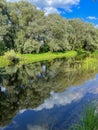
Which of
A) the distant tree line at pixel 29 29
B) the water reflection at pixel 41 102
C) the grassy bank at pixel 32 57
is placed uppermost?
the distant tree line at pixel 29 29

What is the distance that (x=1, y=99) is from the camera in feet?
79.5

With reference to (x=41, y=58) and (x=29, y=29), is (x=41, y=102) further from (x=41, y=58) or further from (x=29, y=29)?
(x=29, y=29)

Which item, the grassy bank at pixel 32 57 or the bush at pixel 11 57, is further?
the bush at pixel 11 57

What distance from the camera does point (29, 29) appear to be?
76.6 meters

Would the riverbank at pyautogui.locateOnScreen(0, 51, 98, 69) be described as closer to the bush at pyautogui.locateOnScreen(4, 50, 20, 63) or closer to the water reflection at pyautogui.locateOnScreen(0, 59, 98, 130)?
the bush at pyautogui.locateOnScreen(4, 50, 20, 63)

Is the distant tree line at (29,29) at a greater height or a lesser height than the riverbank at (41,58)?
greater

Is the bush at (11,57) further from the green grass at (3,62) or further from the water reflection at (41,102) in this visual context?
the water reflection at (41,102)

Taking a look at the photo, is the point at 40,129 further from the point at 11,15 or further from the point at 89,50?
the point at 89,50

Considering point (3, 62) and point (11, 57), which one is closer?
point (3, 62)

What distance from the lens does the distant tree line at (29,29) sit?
244ft

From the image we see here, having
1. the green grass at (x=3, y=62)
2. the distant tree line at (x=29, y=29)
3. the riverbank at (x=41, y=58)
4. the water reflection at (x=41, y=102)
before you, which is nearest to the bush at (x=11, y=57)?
the riverbank at (x=41, y=58)

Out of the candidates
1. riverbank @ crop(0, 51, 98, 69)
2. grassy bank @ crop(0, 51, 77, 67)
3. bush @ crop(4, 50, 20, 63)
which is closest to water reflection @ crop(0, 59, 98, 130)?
riverbank @ crop(0, 51, 98, 69)

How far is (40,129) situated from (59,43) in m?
68.2

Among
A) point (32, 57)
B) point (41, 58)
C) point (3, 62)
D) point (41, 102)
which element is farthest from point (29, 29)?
point (41, 102)
